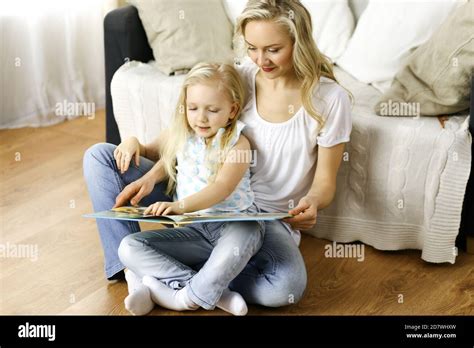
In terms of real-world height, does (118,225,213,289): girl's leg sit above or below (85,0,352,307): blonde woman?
below

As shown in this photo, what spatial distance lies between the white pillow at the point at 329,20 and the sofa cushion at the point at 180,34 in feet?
0.35

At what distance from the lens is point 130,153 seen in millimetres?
2041

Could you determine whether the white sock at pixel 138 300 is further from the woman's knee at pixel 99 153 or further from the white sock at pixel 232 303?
the woman's knee at pixel 99 153

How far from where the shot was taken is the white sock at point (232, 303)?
1933mm

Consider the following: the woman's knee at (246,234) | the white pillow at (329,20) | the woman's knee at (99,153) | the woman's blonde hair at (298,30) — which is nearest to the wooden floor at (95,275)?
the woman's knee at (246,234)

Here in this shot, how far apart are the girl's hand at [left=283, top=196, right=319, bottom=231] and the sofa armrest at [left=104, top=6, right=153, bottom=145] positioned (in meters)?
0.91

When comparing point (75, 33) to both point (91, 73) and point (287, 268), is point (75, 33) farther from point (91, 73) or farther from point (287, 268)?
point (287, 268)

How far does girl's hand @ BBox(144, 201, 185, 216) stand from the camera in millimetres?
1876

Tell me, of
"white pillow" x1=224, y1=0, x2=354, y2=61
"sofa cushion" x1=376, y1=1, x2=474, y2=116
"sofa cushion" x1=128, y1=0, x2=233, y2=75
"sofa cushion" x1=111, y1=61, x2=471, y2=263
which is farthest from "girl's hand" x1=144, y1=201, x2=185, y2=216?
"white pillow" x1=224, y1=0, x2=354, y2=61

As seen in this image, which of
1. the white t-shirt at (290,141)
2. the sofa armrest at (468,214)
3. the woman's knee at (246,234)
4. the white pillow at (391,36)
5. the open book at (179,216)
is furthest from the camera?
the white pillow at (391,36)

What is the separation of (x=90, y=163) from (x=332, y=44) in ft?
3.20

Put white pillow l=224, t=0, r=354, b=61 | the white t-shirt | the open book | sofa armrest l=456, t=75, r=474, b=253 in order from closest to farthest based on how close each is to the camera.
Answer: the open book → the white t-shirt → sofa armrest l=456, t=75, r=474, b=253 → white pillow l=224, t=0, r=354, b=61

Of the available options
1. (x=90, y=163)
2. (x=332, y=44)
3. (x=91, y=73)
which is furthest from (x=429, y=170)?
(x=91, y=73)

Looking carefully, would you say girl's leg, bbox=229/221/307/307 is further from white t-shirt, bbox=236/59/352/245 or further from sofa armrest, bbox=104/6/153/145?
sofa armrest, bbox=104/6/153/145
